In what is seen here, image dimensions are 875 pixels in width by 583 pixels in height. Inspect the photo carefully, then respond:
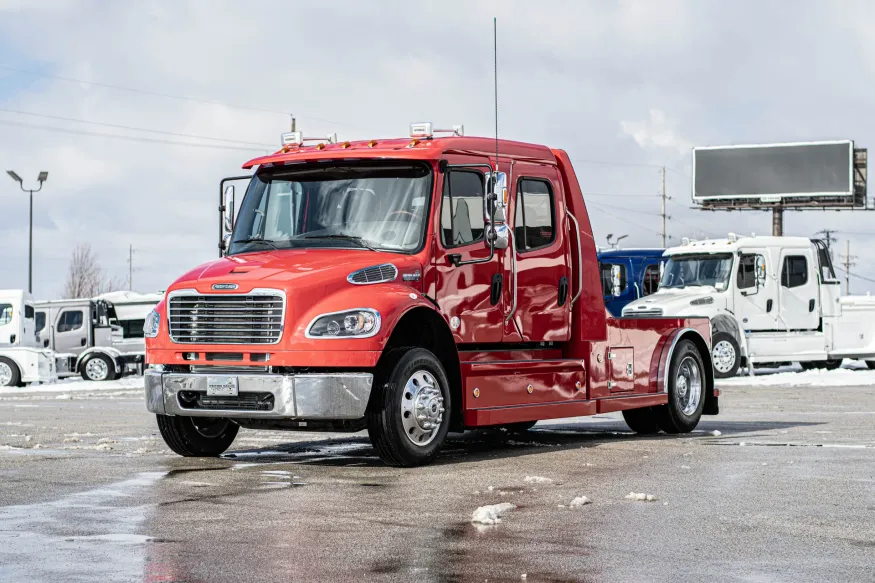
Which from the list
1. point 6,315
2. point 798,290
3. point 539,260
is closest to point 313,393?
point 539,260

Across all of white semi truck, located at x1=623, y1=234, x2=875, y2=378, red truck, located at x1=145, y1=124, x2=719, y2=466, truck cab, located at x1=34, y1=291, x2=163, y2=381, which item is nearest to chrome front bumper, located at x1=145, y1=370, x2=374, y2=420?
red truck, located at x1=145, y1=124, x2=719, y2=466

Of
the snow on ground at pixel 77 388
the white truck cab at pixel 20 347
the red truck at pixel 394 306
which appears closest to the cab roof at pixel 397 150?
the red truck at pixel 394 306

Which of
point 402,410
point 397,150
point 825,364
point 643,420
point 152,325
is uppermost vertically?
point 397,150

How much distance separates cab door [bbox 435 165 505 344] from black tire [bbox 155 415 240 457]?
2.27 metres

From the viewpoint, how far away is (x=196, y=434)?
11195 millimetres

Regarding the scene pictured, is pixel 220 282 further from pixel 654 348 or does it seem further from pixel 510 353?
pixel 654 348

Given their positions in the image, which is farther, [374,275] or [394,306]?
[374,275]

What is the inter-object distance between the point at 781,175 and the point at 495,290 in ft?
224

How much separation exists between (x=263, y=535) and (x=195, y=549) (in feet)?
1.76

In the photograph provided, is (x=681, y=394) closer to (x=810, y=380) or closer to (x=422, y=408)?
(x=422, y=408)

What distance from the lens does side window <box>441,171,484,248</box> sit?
11.0m

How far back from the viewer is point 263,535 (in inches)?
268

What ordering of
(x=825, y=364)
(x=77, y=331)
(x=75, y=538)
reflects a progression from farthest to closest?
1. (x=77, y=331)
2. (x=825, y=364)
3. (x=75, y=538)

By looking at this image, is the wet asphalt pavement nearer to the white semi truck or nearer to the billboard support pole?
the white semi truck
